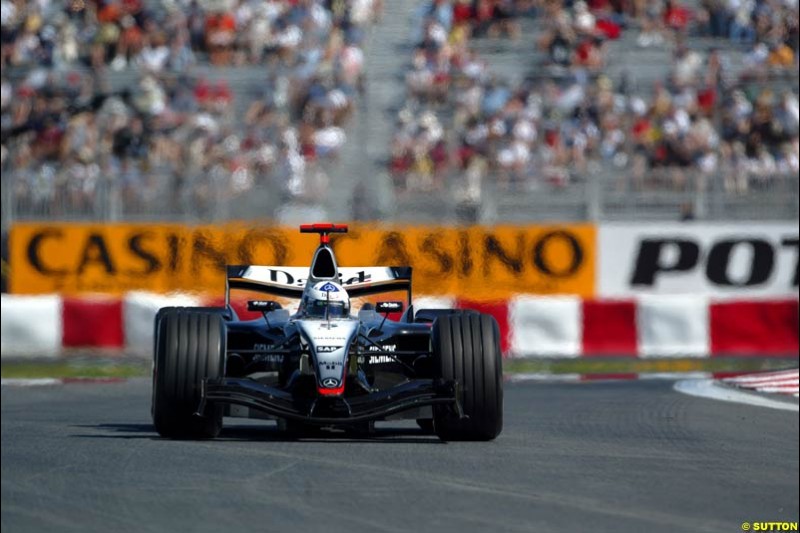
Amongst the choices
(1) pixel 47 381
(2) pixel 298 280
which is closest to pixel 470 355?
(2) pixel 298 280

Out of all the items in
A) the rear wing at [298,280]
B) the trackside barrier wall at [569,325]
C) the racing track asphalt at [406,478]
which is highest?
the rear wing at [298,280]

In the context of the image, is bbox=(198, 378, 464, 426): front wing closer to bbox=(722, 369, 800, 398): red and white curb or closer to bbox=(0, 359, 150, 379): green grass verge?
bbox=(722, 369, 800, 398): red and white curb

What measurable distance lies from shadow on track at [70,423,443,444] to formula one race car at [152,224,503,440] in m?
0.74

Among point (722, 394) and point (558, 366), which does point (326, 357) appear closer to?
point (722, 394)

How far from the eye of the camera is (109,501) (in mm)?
6562

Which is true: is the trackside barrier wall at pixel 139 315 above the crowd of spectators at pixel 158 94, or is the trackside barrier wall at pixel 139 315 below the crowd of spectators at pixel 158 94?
below

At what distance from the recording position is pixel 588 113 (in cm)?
1783

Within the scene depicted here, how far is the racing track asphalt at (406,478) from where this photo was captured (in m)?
6.12

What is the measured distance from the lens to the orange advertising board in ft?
51.4

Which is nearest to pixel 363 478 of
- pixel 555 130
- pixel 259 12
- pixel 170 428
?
pixel 170 428

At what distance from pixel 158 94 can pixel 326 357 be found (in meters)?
12.1

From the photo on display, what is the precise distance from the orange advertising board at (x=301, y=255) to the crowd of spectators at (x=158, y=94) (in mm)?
325

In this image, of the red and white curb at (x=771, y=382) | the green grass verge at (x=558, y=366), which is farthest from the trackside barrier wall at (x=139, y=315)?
the red and white curb at (x=771, y=382)

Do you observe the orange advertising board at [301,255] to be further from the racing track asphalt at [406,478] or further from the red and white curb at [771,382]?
the racing track asphalt at [406,478]
